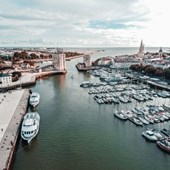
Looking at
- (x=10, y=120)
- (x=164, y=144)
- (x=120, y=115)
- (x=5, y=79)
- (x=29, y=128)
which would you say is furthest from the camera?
(x=5, y=79)

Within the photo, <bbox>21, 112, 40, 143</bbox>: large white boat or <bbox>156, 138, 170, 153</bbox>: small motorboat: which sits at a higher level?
<bbox>21, 112, 40, 143</bbox>: large white boat

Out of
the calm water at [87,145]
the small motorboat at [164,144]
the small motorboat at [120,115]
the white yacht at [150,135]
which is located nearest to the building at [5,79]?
the calm water at [87,145]

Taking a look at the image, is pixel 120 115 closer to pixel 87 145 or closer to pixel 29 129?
pixel 87 145

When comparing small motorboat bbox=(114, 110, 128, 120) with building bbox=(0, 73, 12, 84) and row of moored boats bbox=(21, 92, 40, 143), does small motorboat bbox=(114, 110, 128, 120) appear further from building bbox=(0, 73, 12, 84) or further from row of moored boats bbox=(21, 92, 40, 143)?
building bbox=(0, 73, 12, 84)

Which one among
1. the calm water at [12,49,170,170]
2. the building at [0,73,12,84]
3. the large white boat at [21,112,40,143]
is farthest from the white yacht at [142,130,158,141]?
the building at [0,73,12,84]

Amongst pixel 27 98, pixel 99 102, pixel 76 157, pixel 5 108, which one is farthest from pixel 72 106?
pixel 76 157

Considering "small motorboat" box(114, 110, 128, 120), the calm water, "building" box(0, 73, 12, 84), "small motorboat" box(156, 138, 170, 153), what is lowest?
the calm water

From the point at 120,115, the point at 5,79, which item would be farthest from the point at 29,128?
the point at 5,79
